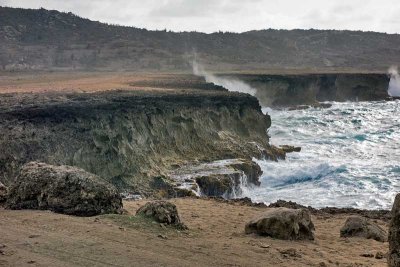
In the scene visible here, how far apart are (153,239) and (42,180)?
271cm

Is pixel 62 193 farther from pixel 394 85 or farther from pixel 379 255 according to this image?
pixel 394 85

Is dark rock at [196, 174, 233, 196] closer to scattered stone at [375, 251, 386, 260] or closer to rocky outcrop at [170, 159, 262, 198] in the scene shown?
rocky outcrop at [170, 159, 262, 198]

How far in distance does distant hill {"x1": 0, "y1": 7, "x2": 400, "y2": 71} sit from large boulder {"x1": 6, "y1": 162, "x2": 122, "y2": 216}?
6031 centimetres

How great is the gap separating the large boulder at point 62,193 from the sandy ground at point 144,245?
13.9 inches

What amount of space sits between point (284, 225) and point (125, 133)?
384 inches

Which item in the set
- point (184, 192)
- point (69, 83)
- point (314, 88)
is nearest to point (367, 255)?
point (184, 192)

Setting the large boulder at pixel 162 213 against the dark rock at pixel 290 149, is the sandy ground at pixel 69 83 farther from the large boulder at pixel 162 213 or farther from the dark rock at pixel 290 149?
the large boulder at pixel 162 213

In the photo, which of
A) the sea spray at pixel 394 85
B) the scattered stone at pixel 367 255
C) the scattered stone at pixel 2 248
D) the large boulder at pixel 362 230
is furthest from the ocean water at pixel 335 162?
the sea spray at pixel 394 85

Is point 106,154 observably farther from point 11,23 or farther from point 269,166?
point 11,23

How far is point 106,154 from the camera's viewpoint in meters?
16.9

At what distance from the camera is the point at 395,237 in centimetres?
681

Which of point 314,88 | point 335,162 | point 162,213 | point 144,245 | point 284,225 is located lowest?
point 335,162

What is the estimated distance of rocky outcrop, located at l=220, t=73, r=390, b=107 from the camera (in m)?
50.0

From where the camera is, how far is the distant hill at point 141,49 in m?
76.6
